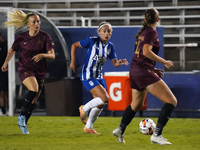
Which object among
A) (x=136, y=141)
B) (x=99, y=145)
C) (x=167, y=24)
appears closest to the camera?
(x=99, y=145)

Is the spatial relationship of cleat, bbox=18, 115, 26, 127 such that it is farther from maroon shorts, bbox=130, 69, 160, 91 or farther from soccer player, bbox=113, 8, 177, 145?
maroon shorts, bbox=130, 69, 160, 91

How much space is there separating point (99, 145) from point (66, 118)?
11.5 ft

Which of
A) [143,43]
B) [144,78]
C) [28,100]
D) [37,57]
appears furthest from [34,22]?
[144,78]

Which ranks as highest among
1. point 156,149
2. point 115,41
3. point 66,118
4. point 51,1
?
point 51,1

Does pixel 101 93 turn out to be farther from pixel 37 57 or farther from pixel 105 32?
pixel 37 57

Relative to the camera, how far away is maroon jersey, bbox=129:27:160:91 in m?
4.36

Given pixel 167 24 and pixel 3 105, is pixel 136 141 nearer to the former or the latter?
pixel 3 105

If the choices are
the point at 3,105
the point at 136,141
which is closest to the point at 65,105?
the point at 3,105

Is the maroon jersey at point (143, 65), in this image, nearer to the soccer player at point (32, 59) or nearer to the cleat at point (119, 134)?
the cleat at point (119, 134)

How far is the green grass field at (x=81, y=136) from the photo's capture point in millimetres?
4609

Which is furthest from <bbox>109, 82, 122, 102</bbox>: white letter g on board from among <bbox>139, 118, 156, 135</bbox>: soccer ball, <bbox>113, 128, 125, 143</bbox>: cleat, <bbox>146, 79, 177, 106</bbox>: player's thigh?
<bbox>146, 79, 177, 106</bbox>: player's thigh

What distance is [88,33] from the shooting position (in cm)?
886

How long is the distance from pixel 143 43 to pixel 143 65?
0.85 feet

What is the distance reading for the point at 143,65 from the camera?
4.45 metres
